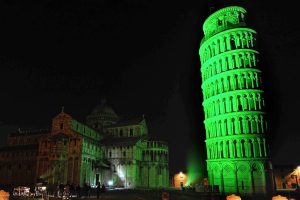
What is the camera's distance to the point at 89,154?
6219 cm

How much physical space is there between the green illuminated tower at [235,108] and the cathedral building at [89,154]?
27.4m

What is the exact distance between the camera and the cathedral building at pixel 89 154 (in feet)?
194

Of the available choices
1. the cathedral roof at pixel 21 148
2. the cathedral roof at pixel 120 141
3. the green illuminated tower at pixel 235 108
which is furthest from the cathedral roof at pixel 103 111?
the green illuminated tower at pixel 235 108

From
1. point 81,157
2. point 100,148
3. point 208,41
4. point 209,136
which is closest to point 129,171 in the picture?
point 100,148

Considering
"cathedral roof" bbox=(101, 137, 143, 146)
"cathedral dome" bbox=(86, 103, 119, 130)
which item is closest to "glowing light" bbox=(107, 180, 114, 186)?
"cathedral roof" bbox=(101, 137, 143, 146)

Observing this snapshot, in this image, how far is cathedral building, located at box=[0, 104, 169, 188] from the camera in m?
59.2

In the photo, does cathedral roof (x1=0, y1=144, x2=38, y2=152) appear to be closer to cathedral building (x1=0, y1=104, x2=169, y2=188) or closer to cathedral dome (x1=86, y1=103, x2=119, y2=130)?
cathedral building (x1=0, y1=104, x2=169, y2=188)

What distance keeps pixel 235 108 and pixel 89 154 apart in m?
35.4

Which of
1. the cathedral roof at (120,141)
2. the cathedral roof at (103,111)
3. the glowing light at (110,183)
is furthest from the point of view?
the cathedral roof at (103,111)

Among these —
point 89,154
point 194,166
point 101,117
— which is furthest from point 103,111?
point 194,166

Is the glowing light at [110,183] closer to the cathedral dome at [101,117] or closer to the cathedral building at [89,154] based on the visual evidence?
the cathedral building at [89,154]

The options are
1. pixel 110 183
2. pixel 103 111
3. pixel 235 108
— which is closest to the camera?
pixel 235 108

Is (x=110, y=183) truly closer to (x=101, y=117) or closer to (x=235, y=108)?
(x=101, y=117)

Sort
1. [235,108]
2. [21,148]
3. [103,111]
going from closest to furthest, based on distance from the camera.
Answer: [235,108]
[21,148]
[103,111]
